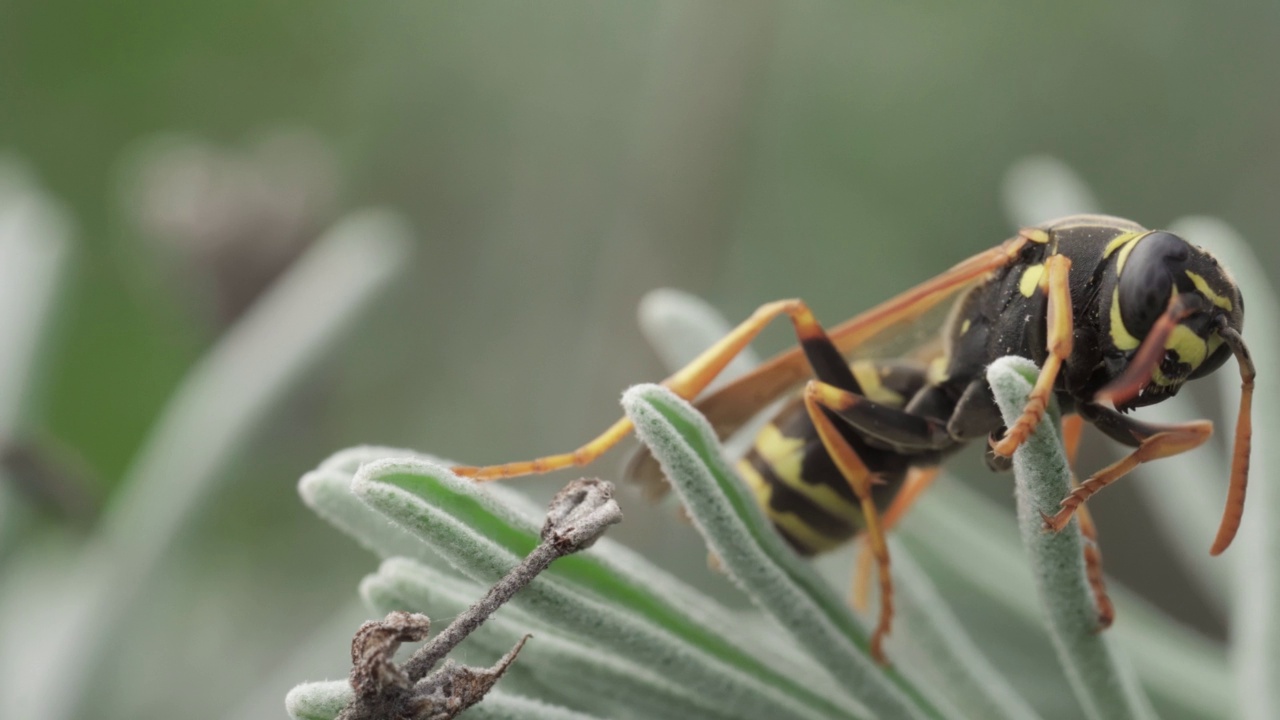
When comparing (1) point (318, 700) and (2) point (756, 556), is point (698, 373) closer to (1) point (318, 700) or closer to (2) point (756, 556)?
(2) point (756, 556)

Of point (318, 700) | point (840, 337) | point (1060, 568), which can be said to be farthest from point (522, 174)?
point (318, 700)

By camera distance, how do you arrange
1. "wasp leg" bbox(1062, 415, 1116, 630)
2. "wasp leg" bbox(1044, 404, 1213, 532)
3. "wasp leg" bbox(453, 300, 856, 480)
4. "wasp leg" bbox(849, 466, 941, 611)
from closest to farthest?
"wasp leg" bbox(1044, 404, 1213, 532)
"wasp leg" bbox(1062, 415, 1116, 630)
"wasp leg" bbox(453, 300, 856, 480)
"wasp leg" bbox(849, 466, 941, 611)

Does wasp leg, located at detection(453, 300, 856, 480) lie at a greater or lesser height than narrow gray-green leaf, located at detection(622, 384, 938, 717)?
greater

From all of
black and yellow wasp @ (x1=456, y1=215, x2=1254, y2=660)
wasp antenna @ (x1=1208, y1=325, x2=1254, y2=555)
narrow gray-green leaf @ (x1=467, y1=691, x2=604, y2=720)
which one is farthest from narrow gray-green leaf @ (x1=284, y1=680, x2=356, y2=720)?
wasp antenna @ (x1=1208, y1=325, x2=1254, y2=555)

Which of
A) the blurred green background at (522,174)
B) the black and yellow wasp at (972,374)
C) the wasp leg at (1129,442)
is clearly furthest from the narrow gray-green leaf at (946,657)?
the blurred green background at (522,174)

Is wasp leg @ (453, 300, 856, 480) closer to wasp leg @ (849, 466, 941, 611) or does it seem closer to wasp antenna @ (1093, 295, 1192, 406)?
wasp leg @ (849, 466, 941, 611)

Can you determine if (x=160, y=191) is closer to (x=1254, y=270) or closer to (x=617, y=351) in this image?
(x=617, y=351)

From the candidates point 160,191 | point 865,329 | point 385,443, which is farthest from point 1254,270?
point 160,191
